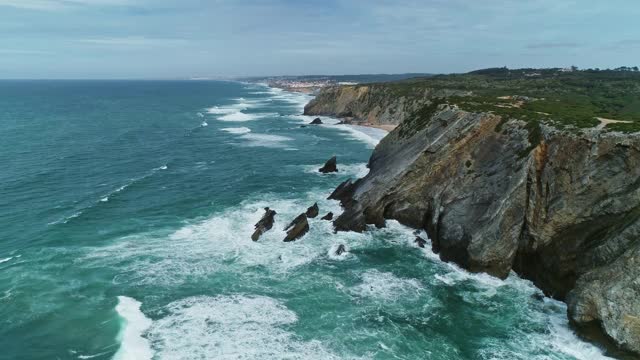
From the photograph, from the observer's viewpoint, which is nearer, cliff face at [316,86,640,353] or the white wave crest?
cliff face at [316,86,640,353]

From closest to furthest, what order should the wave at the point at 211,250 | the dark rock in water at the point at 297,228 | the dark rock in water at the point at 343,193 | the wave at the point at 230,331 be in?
the wave at the point at 230,331 < the wave at the point at 211,250 < the dark rock in water at the point at 297,228 < the dark rock in water at the point at 343,193

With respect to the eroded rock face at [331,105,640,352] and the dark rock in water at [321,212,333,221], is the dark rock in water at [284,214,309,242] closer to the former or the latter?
the dark rock in water at [321,212,333,221]

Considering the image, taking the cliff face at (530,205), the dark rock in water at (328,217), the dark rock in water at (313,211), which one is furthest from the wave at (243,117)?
the cliff face at (530,205)

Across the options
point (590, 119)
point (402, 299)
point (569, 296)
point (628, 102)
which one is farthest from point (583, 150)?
point (628, 102)

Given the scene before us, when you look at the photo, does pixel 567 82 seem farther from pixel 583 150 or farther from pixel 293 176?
pixel 583 150

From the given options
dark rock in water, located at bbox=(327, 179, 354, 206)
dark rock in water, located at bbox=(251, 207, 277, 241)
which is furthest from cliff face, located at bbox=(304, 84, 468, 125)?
dark rock in water, located at bbox=(251, 207, 277, 241)

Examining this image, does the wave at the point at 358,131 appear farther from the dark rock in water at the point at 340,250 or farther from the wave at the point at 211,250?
the dark rock in water at the point at 340,250
